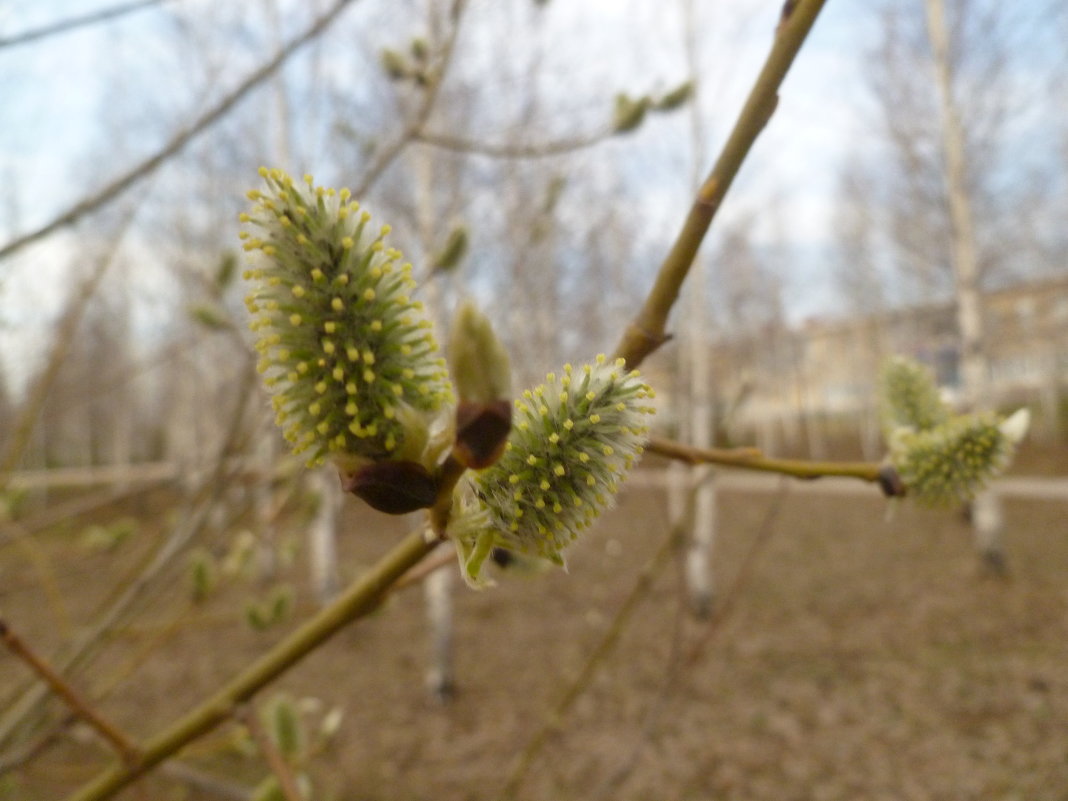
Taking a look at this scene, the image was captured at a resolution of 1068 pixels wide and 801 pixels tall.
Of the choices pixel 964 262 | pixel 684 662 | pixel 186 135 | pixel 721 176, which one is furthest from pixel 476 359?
pixel 964 262

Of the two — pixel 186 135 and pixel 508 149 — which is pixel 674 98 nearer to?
pixel 508 149

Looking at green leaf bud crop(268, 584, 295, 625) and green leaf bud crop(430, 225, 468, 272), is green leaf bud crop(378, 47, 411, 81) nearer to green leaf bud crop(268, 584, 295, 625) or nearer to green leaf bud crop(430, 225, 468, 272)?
green leaf bud crop(430, 225, 468, 272)

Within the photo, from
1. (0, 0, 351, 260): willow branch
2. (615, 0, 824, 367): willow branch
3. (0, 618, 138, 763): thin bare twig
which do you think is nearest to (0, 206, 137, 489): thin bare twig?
(0, 0, 351, 260): willow branch

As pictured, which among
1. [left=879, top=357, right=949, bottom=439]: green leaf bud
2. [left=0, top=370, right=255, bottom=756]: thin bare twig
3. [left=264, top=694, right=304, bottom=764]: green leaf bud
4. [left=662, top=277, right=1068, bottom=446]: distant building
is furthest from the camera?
[left=662, top=277, right=1068, bottom=446]: distant building

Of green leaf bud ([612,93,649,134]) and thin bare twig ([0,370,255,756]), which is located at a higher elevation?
green leaf bud ([612,93,649,134])

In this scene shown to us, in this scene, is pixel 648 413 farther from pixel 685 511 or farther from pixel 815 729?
pixel 815 729

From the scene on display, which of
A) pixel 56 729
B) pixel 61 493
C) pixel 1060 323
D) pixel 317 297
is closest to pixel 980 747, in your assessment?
pixel 56 729

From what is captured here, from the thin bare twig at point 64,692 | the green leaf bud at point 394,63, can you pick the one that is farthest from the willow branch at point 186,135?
the thin bare twig at point 64,692
